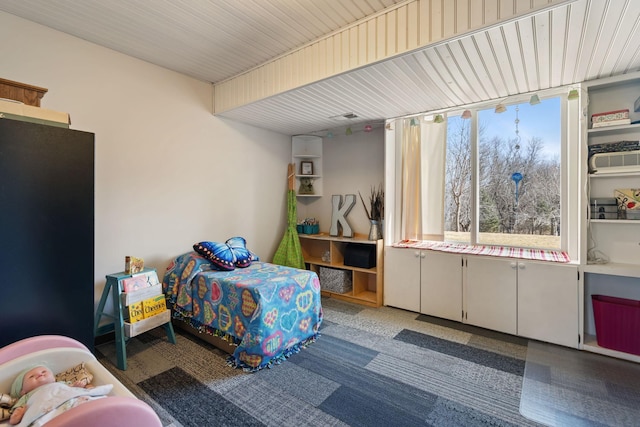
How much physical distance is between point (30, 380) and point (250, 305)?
1243mm

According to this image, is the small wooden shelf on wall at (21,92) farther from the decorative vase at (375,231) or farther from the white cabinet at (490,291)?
the white cabinet at (490,291)

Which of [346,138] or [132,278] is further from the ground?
[346,138]

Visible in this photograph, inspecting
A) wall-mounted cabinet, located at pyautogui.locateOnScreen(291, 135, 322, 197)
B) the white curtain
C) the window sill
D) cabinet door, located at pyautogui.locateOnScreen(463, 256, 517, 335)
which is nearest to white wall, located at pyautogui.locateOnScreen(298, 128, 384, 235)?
wall-mounted cabinet, located at pyautogui.locateOnScreen(291, 135, 322, 197)

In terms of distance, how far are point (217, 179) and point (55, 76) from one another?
Result: 1.64 metres

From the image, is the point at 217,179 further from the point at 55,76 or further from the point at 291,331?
the point at 291,331

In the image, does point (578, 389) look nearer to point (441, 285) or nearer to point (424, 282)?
point (441, 285)

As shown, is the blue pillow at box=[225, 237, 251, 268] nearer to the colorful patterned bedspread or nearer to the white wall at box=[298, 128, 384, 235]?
the colorful patterned bedspread

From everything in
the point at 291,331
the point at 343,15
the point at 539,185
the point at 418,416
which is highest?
the point at 343,15

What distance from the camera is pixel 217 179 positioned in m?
3.54

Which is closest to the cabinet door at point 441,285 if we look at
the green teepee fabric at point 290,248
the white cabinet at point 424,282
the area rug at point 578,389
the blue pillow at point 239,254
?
the white cabinet at point 424,282

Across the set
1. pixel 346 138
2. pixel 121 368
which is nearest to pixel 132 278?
pixel 121 368

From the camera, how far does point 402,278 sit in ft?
11.4

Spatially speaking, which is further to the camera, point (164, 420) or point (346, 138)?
point (346, 138)

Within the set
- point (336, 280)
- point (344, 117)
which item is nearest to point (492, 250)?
point (336, 280)
